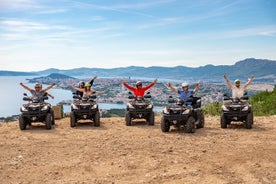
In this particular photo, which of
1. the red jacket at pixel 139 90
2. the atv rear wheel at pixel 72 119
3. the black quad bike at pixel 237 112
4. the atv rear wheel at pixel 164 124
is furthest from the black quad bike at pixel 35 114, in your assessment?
the black quad bike at pixel 237 112

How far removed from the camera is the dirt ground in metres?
8.73

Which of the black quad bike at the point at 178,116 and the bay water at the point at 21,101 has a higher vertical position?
the black quad bike at the point at 178,116

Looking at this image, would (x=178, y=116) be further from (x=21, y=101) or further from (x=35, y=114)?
(x=21, y=101)

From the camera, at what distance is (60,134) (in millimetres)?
14508

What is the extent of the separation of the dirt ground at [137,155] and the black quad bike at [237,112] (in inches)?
15.2

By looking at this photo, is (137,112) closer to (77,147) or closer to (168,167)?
(77,147)

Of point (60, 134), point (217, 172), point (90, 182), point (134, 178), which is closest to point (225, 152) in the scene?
point (217, 172)

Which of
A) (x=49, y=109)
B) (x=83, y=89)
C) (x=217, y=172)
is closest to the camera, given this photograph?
(x=217, y=172)

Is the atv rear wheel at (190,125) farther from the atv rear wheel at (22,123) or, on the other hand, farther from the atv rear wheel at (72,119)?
the atv rear wheel at (22,123)

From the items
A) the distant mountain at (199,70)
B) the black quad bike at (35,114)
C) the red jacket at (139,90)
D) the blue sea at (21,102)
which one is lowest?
the blue sea at (21,102)

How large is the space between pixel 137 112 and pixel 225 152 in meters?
6.25

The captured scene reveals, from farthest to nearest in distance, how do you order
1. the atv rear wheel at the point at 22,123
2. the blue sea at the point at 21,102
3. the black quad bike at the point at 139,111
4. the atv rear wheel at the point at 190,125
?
the blue sea at the point at 21,102 < the black quad bike at the point at 139,111 < the atv rear wheel at the point at 22,123 < the atv rear wheel at the point at 190,125

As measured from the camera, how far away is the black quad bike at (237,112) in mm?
15477

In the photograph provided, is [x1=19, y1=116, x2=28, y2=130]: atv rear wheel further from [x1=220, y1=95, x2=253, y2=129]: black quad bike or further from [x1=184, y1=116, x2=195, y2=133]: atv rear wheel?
[x1=220, y1=95, x2=253, y2=129]: black quad bike
